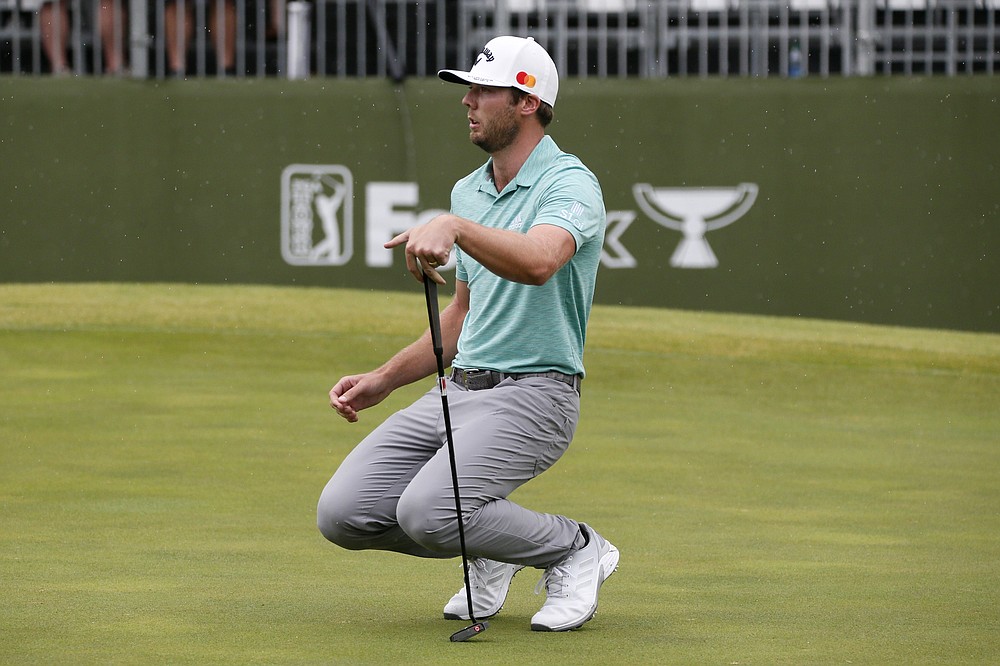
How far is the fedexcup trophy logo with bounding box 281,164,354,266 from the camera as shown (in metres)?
16.2

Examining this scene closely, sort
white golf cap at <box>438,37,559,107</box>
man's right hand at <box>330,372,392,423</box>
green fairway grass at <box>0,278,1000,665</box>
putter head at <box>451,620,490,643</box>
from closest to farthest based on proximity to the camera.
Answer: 1. putter head at <box>451,620,490,643</box>
2. green fairway grass at <box>0,278,1000,665</box>
3. white golf cap at <box>438,37,559,107</box>
4. man's right hand at <box>330,372,392,423</box>

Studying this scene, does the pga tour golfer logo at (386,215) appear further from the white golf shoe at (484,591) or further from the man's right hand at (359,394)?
the white golf shoe at (484,591)

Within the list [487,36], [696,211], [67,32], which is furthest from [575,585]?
[67,32]

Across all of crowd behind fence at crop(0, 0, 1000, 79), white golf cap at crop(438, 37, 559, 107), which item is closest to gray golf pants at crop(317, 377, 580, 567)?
white golf cap at crop(438, 37, 559, 107)

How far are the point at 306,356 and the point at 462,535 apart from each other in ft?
25.4

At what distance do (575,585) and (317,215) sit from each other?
447 inches

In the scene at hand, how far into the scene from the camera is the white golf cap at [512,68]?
17.0 ft

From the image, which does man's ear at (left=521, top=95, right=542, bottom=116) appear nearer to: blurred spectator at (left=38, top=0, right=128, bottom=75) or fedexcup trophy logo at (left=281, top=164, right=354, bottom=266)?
fedexcup trophy logo at (left=281, top=164, right=354, bottom=266)

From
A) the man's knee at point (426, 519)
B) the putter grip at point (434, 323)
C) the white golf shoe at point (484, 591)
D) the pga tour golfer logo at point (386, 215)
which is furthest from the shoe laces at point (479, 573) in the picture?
the pga tour golfer logo at point (386, 215)

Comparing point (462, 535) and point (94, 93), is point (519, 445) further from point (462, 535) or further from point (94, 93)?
point (94, 93)

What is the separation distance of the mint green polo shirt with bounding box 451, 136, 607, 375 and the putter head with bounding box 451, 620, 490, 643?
29.3 inches

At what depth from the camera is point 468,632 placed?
4875 millimetres

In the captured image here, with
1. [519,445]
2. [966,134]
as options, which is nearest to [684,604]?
[519,445]

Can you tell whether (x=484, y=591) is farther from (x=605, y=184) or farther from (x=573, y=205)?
(x=605, y=184)
